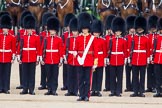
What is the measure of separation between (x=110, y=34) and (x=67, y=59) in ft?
4.27

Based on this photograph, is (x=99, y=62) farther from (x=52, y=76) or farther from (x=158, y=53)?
(x=158, y=53)

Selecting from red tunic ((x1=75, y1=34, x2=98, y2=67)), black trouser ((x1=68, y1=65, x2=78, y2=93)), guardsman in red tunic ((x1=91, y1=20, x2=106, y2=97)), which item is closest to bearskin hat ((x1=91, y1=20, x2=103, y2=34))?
guardsman in red tunic ((x1=91, y1=20, x2=106, y2=97))

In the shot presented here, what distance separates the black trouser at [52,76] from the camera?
18234 mm

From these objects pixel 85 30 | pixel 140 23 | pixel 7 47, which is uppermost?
pixel 140 23

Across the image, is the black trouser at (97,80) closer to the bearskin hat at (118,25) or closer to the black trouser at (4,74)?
the bearskin hat at (118,25)

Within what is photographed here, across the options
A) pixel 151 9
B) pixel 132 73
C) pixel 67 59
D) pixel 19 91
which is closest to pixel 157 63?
pixel 132 73

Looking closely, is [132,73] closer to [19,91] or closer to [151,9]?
[19,91]

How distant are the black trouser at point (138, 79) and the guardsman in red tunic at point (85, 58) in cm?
166

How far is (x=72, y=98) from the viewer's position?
17562 mm

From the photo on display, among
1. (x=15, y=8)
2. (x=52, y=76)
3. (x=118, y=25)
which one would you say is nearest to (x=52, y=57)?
(x=52, y=76)

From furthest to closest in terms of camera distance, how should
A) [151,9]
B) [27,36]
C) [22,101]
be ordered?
[151,9] < [27,36] < [22,101]

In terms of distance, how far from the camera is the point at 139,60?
18172mm

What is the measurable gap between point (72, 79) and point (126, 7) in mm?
5002

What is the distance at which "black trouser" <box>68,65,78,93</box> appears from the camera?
18.4 metres
